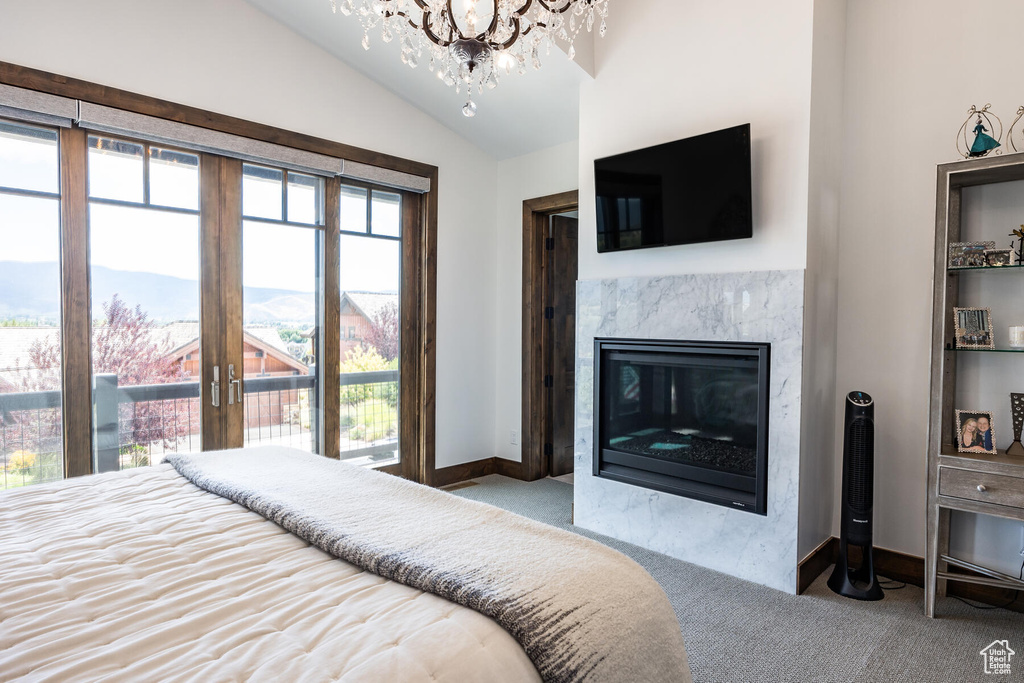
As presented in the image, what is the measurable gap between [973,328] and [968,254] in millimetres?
328

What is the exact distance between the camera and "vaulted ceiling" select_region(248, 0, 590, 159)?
3420mm

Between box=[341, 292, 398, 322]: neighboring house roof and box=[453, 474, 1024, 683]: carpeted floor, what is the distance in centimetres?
257

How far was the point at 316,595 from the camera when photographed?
1201 millimetres

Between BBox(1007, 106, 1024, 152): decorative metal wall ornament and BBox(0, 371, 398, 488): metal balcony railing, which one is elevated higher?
BBox(1007, 106, 1024, 152): decorative metal wall ornament

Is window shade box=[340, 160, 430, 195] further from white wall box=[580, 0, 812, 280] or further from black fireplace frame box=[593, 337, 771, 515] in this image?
black fireplace frame box=[593, 337, 771, 515]

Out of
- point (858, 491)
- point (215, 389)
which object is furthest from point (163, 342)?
point (858, 491)

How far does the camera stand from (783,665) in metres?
2.13

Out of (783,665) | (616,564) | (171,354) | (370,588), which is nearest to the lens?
(370,588)

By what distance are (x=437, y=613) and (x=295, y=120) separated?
3.44m

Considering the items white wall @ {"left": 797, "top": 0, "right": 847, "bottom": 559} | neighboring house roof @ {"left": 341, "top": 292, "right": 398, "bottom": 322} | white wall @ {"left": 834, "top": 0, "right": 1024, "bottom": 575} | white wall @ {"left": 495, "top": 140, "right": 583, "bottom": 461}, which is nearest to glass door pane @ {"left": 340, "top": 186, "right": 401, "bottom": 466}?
neighboring house roof @ {"left": 341, "top": 292, "right": 398, "bottom": 322}

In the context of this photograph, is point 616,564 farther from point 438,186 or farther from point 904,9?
point 438,186

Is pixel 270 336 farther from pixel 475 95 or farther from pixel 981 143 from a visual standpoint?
pixel 981 143

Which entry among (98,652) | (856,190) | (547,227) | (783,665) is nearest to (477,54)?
(98,652)

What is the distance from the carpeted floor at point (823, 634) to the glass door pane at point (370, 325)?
2.25m
